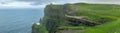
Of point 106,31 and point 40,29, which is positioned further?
point 40,29

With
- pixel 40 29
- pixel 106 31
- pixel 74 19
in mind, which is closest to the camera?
pixel 106 31

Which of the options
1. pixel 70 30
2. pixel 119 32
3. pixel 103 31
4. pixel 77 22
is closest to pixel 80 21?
pixel 77 22

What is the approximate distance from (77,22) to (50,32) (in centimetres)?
1704

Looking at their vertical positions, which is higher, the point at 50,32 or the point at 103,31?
the point at 103,31

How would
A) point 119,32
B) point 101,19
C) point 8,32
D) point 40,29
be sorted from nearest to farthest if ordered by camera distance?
point 119,32, point 101,19, point 40,29, point 8,32

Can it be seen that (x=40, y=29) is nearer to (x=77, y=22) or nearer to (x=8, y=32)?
(x=77, y=22)

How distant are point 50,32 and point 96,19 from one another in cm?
1995

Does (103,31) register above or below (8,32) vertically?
above

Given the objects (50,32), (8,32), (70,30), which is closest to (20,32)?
(8,32)

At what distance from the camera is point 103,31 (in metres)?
44.1

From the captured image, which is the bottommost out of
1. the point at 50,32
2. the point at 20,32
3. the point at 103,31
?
the point at 20,32

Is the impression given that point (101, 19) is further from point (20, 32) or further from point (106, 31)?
point (20, 32)

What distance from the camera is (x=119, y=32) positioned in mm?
36156

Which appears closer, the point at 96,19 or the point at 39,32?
the point at 96,19
